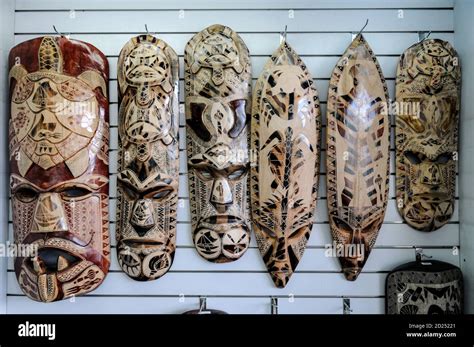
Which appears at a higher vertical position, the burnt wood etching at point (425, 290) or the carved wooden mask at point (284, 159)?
the carved wooden mask at point (284, 159)

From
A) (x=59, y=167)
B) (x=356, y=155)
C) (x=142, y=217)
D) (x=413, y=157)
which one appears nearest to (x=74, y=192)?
(x=59, y=167)

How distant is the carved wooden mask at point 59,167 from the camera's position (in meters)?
1.47

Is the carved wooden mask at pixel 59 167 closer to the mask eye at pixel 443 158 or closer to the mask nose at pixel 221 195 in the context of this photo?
the mask nose at pixel 221 195

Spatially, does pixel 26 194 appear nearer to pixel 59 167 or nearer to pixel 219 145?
pixel 59 167

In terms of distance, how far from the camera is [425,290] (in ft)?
4.95

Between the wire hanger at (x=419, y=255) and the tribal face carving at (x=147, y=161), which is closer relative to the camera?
the tribal face carving at (x=147, y=161)

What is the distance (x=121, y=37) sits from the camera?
1614mm

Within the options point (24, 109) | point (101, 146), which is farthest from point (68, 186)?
point (24, 109)

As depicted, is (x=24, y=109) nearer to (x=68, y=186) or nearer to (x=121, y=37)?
(x=68, y=186)

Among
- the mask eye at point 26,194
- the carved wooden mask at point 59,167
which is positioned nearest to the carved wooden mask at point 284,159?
the carved wooden mask at point 59,167

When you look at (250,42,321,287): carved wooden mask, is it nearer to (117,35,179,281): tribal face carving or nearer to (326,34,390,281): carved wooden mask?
(326,34,390,281): carved wooden mask

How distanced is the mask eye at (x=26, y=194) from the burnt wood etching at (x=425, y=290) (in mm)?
1565

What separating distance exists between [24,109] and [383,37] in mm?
1611

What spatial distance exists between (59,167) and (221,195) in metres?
0.68
